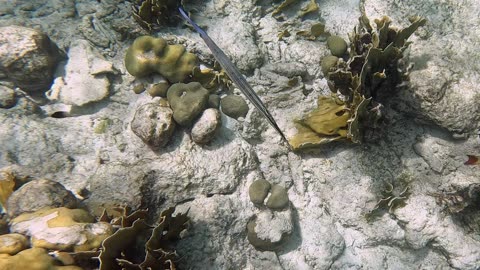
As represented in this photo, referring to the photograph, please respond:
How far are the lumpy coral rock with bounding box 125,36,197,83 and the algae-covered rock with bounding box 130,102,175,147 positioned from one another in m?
0.66

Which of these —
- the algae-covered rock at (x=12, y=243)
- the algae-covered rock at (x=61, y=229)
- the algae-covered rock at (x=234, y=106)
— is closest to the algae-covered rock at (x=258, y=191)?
the algae-covered rock at (x=234, y=106)

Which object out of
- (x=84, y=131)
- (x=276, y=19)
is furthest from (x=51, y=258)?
(x=276, y=19)

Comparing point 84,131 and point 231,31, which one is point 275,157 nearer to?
point 231,31

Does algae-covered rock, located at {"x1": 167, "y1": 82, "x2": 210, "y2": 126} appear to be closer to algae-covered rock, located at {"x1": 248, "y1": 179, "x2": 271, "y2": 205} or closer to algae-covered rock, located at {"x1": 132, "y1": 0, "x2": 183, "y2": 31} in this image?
algae-covered rock, located at {"x1": 248, "y1": 179, "x2": 271, "y2": 205}

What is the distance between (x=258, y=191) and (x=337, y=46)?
2503mm

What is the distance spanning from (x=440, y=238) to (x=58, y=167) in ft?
16.1

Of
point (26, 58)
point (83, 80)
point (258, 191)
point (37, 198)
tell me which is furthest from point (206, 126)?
point (26, 58)

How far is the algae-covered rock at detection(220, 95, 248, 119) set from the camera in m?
4.20

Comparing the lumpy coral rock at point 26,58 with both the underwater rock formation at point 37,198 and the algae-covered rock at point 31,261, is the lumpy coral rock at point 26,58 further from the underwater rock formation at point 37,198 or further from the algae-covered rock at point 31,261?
the algae-covered rock at point 31,261

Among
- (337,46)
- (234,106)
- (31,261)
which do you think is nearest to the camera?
(31,261)

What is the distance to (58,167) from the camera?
154 inches

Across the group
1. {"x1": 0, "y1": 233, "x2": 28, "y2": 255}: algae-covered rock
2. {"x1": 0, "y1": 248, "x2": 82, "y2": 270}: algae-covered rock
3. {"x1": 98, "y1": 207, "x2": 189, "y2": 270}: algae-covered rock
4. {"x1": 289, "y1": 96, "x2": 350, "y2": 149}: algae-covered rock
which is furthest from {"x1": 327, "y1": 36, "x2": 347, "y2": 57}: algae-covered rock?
{"x1": 0, "y1": 233, "x2": 28, "y2": 255}: algae-covered rock

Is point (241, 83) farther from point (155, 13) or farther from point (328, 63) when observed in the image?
point (155, 13)

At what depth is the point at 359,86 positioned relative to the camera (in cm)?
383
